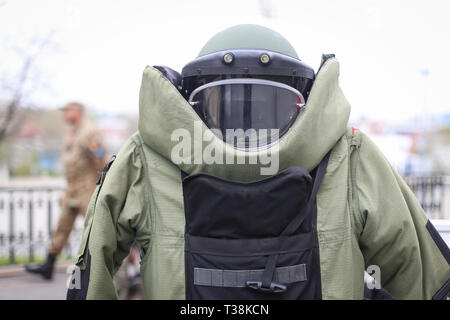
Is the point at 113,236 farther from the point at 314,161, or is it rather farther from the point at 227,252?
the point at 314,161

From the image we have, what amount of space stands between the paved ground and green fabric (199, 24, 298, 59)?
3.47 metres

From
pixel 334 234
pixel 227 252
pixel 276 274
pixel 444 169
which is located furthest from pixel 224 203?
pixel 444 169

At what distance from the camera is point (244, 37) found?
61.7 inches

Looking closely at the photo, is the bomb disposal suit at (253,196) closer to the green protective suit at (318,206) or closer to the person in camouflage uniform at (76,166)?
the green protective suit at (318,206)

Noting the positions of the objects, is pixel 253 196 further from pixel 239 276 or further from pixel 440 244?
pixel 440 244

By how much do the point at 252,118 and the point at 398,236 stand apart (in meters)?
0.63

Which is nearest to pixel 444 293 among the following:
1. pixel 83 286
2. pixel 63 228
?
pixel 83 286

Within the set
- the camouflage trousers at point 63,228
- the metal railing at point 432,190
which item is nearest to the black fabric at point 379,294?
the camouflage trousers at point 63,228

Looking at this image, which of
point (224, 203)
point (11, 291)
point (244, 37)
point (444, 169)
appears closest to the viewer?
point (224, 203)

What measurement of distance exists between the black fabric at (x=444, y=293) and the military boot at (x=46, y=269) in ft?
13.7

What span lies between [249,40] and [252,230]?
27.2 inches

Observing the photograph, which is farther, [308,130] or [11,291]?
[11,291]

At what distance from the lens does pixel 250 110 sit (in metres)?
1.48
